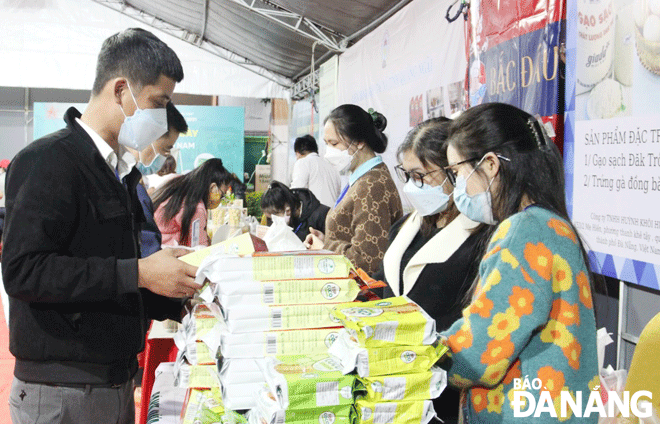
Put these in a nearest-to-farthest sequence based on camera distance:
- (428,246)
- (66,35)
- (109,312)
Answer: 1. (109,312)
2. (428,246)
3. (66,35)

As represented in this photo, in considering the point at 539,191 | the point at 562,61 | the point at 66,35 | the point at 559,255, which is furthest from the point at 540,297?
the point at 66,35

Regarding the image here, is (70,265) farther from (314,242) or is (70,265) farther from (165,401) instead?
(314,242)

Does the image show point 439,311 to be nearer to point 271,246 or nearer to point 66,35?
point 271,246

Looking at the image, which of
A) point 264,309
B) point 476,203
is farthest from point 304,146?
point 264,309

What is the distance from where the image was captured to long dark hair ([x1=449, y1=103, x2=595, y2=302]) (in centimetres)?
131

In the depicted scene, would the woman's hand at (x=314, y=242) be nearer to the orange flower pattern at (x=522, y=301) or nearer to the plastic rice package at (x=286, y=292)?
the plastic rice package at (x=286, y=292)

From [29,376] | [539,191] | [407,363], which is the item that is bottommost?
[29,376]

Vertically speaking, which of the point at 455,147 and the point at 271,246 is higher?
the point at 455,147

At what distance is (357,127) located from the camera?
114 inches

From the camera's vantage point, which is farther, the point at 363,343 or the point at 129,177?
the point at 129,177

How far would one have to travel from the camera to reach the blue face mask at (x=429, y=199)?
1.96m

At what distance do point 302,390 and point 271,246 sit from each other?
1463 millimetres

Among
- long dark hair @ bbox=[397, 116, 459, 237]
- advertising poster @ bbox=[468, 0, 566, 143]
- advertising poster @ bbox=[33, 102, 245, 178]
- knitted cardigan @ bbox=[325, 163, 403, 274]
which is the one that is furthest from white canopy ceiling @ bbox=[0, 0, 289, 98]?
long dark hair @ bbox=[397, 116, 459, 237]

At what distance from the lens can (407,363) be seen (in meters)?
1.08
